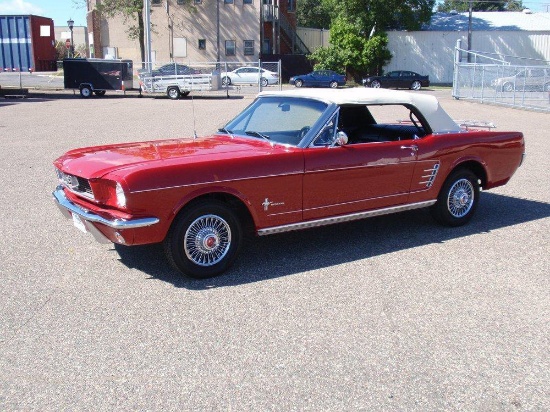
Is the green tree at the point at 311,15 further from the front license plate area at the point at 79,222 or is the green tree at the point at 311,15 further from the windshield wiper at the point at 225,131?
the front license plate area at the point at 79,222

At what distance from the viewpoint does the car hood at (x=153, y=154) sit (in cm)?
501

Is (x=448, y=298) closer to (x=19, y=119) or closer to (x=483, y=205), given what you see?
(x=483, y=205)

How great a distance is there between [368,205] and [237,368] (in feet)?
9.16

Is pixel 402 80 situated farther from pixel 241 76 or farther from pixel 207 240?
pixel 207 240

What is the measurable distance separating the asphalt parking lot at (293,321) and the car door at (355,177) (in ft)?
1.61

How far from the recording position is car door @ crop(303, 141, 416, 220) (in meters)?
5.67

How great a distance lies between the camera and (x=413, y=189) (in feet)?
21.1

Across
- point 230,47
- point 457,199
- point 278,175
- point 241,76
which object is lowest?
point 457,199

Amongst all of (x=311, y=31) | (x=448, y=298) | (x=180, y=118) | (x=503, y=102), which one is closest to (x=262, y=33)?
(x=311, y=31)

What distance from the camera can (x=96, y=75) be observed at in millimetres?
31359

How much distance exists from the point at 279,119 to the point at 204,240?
176 cm

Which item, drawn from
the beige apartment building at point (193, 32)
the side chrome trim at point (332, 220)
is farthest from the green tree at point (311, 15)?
the side chrome trim at point (332, 220)

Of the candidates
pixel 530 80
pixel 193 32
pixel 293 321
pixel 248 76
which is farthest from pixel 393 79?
pixel 293 321

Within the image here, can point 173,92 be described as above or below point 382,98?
below
